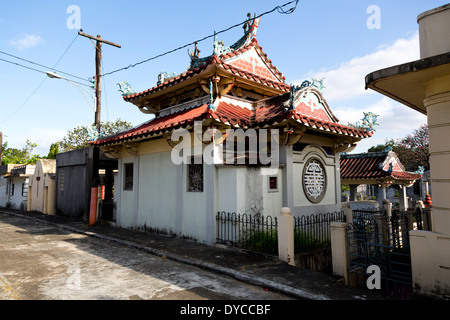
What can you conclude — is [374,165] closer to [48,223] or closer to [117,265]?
[117,265]

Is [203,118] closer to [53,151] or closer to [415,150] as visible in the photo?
[53,151]

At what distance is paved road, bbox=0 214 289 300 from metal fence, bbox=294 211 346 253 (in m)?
2.69

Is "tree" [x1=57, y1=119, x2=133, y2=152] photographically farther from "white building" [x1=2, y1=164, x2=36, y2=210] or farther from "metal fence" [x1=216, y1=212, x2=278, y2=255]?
"metal fence" [x1=216, y1=212, x2=278, y2=255]

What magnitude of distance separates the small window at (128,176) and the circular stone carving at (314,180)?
297 inches

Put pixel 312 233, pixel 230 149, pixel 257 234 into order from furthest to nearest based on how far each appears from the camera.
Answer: pixel 230 149, pixel 312 233, pixel 257 234

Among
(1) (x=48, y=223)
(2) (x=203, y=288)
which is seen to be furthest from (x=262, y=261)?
(1) (x=48, y=223)

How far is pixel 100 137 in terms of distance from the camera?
534 inches

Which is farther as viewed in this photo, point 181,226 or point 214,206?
point 181,226

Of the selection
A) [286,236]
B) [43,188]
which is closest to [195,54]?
[286,236]

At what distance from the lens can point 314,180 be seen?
995 centimetres

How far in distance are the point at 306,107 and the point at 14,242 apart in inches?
444

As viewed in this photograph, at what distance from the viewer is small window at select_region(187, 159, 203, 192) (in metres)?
9.45

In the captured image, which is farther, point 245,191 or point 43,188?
point 43,188

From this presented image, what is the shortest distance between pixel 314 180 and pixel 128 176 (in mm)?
8019
